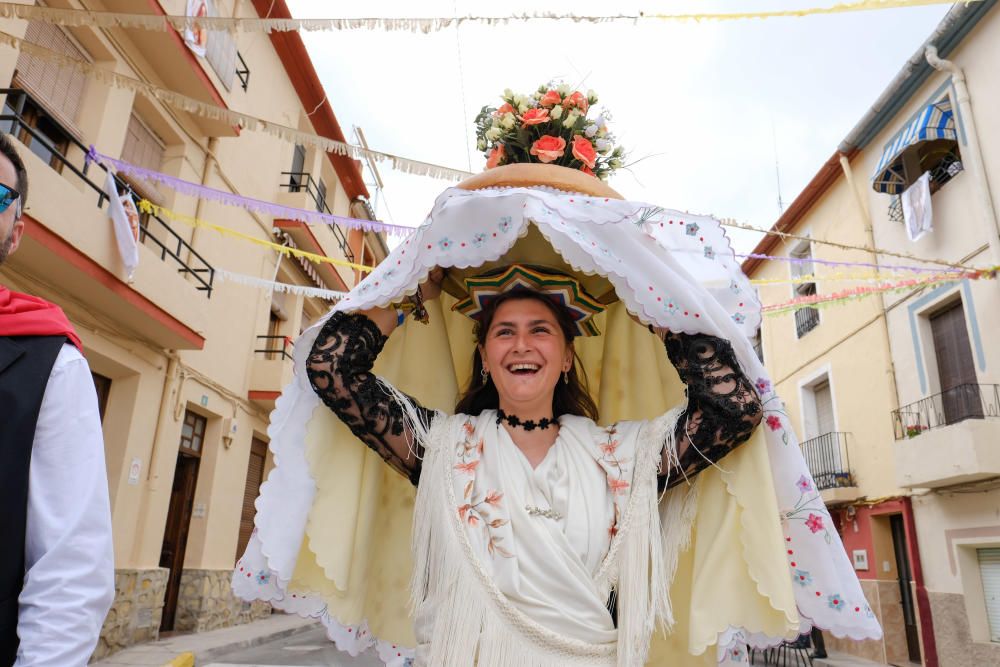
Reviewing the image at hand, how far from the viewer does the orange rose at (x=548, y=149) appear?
2365 millimetres

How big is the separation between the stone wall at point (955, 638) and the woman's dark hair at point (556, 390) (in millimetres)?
10024

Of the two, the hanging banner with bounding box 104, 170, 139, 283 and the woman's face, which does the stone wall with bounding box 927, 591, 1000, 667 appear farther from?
the hanging banner with bounding box 104, 170, 139, 283

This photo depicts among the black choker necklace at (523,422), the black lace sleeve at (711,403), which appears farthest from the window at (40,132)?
the black lace sleeve at (711,403)

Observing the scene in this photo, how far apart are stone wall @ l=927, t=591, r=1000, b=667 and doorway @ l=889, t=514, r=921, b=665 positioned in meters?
0.84

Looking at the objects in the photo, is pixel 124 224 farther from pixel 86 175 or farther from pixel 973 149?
pixel 973 149

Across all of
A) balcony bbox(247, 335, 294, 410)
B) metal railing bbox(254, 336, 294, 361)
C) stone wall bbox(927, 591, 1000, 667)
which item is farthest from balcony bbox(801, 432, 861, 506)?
metal railing bbox(254, 336, 294, 361)

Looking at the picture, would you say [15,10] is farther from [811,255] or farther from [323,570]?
[811,255]

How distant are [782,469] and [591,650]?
72 cm

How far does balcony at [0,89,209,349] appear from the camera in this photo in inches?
238

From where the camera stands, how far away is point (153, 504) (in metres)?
8.73

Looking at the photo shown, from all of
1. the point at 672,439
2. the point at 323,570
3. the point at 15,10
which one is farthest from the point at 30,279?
the point at 672,439

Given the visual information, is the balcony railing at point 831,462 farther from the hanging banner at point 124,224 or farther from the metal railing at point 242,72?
the metal railing at point 242,72

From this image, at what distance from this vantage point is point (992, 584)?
9.75 metres

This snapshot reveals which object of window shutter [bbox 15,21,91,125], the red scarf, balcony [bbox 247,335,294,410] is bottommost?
the red scarf
